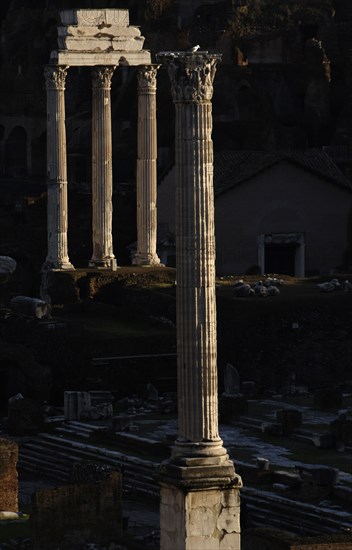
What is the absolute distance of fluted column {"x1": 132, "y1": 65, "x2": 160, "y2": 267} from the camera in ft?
213

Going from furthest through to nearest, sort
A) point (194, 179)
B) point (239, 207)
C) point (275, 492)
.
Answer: point (239, 207)
point (275, 492)
point (194, 179)

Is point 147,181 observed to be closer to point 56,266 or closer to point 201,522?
point 56,266

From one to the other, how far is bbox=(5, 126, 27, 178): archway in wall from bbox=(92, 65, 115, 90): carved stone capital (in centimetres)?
1618

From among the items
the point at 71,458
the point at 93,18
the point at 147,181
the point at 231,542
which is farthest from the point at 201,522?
the point at 93,18

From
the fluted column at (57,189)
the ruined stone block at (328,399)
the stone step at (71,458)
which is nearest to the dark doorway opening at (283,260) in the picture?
the fluted column at (57,189)

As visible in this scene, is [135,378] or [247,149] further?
[247,149]

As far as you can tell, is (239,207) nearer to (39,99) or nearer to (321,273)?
(321,273)

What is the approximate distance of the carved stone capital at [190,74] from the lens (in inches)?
1421

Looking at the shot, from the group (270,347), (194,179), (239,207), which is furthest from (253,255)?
(194,179)

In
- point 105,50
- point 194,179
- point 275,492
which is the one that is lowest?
point 275,492

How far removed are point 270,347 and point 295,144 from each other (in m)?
18.2

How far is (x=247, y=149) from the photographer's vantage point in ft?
246

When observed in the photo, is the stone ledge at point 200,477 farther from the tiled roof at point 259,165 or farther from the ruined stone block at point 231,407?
the tiled roof at point 259,165

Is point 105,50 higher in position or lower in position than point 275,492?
higher
